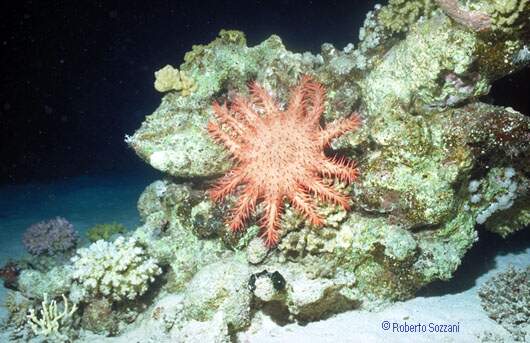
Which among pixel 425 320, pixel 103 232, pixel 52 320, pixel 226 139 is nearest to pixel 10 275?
pixel 103 232

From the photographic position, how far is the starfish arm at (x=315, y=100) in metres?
5.00

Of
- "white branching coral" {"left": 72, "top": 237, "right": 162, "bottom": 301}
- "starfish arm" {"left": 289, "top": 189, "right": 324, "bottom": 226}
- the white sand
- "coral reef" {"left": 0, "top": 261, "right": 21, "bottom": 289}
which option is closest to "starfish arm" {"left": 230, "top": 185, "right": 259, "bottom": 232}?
"starfish arm" {"left": 289, "top": 189, "right": 324, "bottom": 226}

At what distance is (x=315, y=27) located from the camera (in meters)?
36.0

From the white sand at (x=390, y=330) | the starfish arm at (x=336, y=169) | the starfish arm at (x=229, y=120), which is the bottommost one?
the white sand at (x=390, y=330)

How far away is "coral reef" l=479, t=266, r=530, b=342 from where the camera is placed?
15.8ft

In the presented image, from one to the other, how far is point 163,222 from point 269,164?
→ 8.28ft

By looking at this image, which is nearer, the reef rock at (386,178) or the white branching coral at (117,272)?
the reef rock at (386,178)

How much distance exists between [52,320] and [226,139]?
3.90m

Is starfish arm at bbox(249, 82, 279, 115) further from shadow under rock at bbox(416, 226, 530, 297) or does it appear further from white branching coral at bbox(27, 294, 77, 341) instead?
white branching coral at bbox(27, 294, 77, 341)

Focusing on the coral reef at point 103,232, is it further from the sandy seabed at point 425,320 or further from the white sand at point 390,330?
the white sand at point 390,330

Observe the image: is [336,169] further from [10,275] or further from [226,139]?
[10,275]

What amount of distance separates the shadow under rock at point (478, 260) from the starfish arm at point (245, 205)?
280 cm

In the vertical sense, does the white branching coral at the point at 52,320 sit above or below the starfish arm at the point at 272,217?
below

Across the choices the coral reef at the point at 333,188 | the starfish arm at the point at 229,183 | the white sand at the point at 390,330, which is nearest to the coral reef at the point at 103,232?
the coral reef at the point at 333,188
